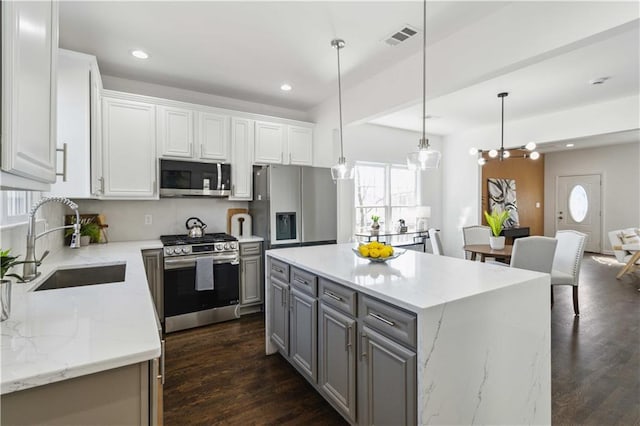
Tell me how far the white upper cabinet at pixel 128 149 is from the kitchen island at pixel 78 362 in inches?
89.3

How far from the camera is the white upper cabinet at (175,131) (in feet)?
11.5

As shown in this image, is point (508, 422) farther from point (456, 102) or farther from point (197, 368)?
point (456, 102)

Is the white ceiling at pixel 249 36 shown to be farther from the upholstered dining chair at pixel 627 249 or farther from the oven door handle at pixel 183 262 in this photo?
the upholstered dining chair at pixel 627 249

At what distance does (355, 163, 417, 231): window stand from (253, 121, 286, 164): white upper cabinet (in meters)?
1.52

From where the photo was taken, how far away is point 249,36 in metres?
2.69

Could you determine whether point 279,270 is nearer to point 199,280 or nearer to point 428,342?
point 199,280

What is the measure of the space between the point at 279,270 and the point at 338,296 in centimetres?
88

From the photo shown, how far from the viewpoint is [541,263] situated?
10.8 ft

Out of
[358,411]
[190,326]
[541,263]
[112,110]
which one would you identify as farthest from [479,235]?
[112,110]

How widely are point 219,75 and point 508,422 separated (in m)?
3.86

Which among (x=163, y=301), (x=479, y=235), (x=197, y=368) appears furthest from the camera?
(x=479, y=235)

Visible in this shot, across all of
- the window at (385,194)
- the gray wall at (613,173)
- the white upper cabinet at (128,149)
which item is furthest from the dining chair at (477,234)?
the gray wall at (613,173)

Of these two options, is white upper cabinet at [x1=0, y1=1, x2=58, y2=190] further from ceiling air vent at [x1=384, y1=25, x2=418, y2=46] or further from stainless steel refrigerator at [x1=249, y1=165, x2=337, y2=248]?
stainless steel refrigerator at [x1=249, y1=165, x2=337, y2=248]

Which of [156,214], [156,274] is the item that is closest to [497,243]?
[156,274]
